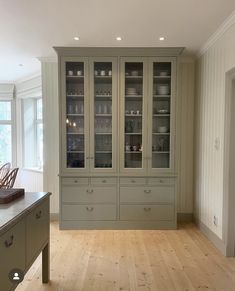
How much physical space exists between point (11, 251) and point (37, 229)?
540 mm

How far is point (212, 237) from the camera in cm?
346

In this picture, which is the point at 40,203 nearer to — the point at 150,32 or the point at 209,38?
the point at 150,32

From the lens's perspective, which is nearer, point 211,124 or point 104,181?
point 211,124

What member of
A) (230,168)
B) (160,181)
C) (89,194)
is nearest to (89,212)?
(89,194)

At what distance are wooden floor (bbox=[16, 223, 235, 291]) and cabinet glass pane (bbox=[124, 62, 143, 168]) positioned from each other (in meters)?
1.13

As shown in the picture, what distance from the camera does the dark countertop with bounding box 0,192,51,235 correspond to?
158 centimetres

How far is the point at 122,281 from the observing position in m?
2.50

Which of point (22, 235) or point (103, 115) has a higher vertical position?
point (103, 115)

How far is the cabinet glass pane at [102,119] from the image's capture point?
156 inches

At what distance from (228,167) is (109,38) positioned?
2.27 m

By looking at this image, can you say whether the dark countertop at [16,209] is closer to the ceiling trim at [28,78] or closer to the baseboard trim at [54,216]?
the baseboard trim at [54,216]

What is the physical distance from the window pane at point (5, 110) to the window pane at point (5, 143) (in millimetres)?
195

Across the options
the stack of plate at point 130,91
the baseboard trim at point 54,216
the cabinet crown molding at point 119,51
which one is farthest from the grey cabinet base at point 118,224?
the cabinet crown molding at point 119,51

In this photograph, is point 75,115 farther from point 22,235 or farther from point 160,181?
point 22,235
